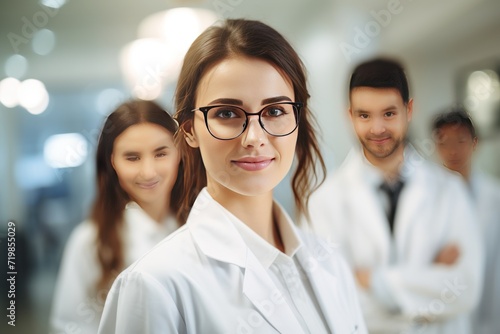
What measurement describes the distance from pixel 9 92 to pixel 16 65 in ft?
0.12

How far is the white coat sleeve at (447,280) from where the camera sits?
2.73 feet

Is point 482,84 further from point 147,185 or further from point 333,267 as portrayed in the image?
point 147,185

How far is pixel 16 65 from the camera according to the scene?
66 centimetres

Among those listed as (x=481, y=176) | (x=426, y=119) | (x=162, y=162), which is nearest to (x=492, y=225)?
(x=481, y=176)

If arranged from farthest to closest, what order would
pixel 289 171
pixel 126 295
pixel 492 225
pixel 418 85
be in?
pixel 492 225, pixel 418 85, pixel 289 171, pixel 126 295

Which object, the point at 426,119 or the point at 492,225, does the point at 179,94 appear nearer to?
the point at 426,119

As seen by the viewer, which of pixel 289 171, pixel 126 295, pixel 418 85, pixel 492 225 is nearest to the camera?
pixel 126 295

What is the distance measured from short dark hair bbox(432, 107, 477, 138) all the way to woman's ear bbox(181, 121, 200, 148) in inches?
15.4

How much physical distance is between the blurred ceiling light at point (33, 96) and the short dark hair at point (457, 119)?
56cm

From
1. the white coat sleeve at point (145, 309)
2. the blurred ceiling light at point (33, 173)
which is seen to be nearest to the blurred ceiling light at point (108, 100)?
the blurred ceiling light at point (33, 173)

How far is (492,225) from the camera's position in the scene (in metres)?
0.88

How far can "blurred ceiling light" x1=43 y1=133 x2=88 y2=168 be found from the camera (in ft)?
2.10

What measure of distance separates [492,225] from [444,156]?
0.20 m

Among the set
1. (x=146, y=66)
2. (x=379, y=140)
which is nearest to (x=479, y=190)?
(x=379, y=140)
